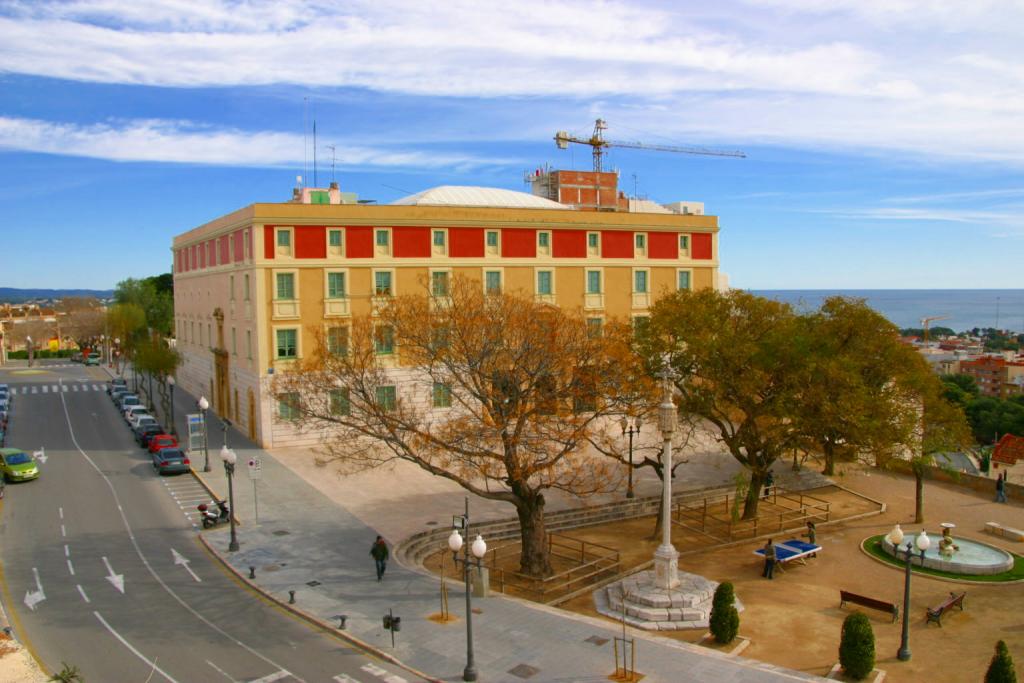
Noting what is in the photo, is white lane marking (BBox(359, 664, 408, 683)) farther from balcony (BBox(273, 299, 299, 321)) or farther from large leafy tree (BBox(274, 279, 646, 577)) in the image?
balcony (BBox(273, 299, 299, 321))

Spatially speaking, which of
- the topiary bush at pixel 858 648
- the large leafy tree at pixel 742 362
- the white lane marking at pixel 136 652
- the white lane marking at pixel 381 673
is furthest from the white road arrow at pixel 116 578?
the large leafy tree at pixel 742 362

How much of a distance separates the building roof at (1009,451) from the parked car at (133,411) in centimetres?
5063

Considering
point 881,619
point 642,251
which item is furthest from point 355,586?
point 642,251

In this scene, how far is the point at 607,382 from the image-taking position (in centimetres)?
2416

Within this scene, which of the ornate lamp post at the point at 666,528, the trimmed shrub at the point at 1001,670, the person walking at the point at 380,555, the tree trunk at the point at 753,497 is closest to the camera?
the trimmed shrub at the point at 1001,670

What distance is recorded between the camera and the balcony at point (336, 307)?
44000mm

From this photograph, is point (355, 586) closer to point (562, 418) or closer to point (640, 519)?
point (562, 418)

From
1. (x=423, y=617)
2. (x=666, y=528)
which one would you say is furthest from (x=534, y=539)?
(x=423, y=617)

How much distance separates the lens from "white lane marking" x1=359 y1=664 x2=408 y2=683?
16875 millimetres

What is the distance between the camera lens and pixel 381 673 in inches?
677

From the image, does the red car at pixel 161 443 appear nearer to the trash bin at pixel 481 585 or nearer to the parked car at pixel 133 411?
the parked car at pixel 133 411

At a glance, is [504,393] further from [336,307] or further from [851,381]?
[336,307]

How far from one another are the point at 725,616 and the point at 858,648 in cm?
300

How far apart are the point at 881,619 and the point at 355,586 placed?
14509mm
